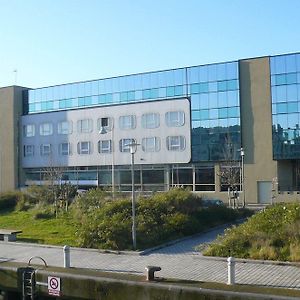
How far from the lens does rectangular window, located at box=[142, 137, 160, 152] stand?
54.1 metres

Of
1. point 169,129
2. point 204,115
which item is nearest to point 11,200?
point 169,129

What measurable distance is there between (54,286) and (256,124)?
118ft

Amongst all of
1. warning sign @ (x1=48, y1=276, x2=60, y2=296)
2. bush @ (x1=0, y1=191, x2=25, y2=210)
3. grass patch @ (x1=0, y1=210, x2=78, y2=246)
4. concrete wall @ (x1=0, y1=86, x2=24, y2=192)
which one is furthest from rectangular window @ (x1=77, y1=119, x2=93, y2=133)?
warning sign @ (x1=48, y1=276, x2=60, y2=296)

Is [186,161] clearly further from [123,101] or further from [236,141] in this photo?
[123,101]

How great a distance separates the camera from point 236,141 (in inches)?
1924

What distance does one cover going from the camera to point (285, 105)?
153 ft

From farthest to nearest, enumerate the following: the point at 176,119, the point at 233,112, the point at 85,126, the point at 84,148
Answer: the point at 85,126
the point at 84,148
the point at 176,119
the point at 233,112

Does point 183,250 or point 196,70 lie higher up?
point 196,70

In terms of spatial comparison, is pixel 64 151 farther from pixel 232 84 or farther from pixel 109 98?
pixel 232 84

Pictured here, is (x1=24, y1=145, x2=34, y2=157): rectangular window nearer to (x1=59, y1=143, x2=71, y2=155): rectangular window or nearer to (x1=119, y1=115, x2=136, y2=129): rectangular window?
(x1=59, y1=143, x2=71, y2=155): rectangular window

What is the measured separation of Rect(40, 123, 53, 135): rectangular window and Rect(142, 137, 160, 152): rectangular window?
13.6 meters

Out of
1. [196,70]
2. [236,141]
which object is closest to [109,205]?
[236,141]

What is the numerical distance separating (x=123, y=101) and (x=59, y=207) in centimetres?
2570

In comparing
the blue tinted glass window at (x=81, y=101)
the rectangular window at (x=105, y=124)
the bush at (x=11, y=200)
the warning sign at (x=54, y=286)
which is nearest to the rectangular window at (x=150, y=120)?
the rectangular window at (x=105, y=124)
